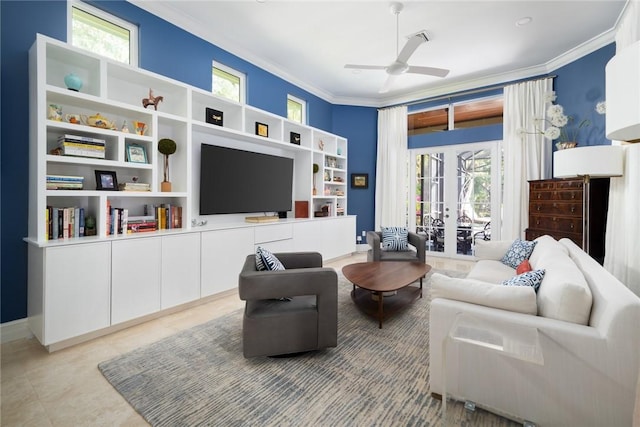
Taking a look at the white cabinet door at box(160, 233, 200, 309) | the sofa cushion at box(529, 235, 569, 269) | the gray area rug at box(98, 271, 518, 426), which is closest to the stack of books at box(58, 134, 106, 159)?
the white cabinet door at box(160, 233, 200, 309)

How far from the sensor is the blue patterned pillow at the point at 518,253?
3.04 meters

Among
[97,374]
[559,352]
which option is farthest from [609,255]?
[97,374]

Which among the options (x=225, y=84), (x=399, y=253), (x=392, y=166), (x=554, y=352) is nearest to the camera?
(x=554, y=352)

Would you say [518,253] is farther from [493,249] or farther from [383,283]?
[383,283]

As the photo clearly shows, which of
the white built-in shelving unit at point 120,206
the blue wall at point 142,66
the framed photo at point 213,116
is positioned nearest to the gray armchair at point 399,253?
the white built-in shelving unit at point 120,206

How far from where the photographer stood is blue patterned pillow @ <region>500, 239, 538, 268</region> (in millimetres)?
3039

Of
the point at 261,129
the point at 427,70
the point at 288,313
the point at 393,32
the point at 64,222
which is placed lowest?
the point at 288,313

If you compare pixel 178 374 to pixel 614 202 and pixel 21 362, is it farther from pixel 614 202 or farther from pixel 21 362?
pixel 614 202

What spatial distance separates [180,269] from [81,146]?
4.57 feet

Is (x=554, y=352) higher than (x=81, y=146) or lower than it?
lower

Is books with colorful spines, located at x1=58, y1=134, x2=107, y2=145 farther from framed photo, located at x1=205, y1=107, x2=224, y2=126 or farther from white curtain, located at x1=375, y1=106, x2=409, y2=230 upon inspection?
white curtain, located at x1=375, y1=106, x2=409, y2=230

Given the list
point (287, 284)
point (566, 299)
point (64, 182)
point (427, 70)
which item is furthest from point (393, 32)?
point (64, 182)

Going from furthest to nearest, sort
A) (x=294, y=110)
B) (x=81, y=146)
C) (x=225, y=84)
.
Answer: (x=294, y=110)
(x=225, y=84)
(x=81, y=146)

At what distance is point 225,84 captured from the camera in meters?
4.24
